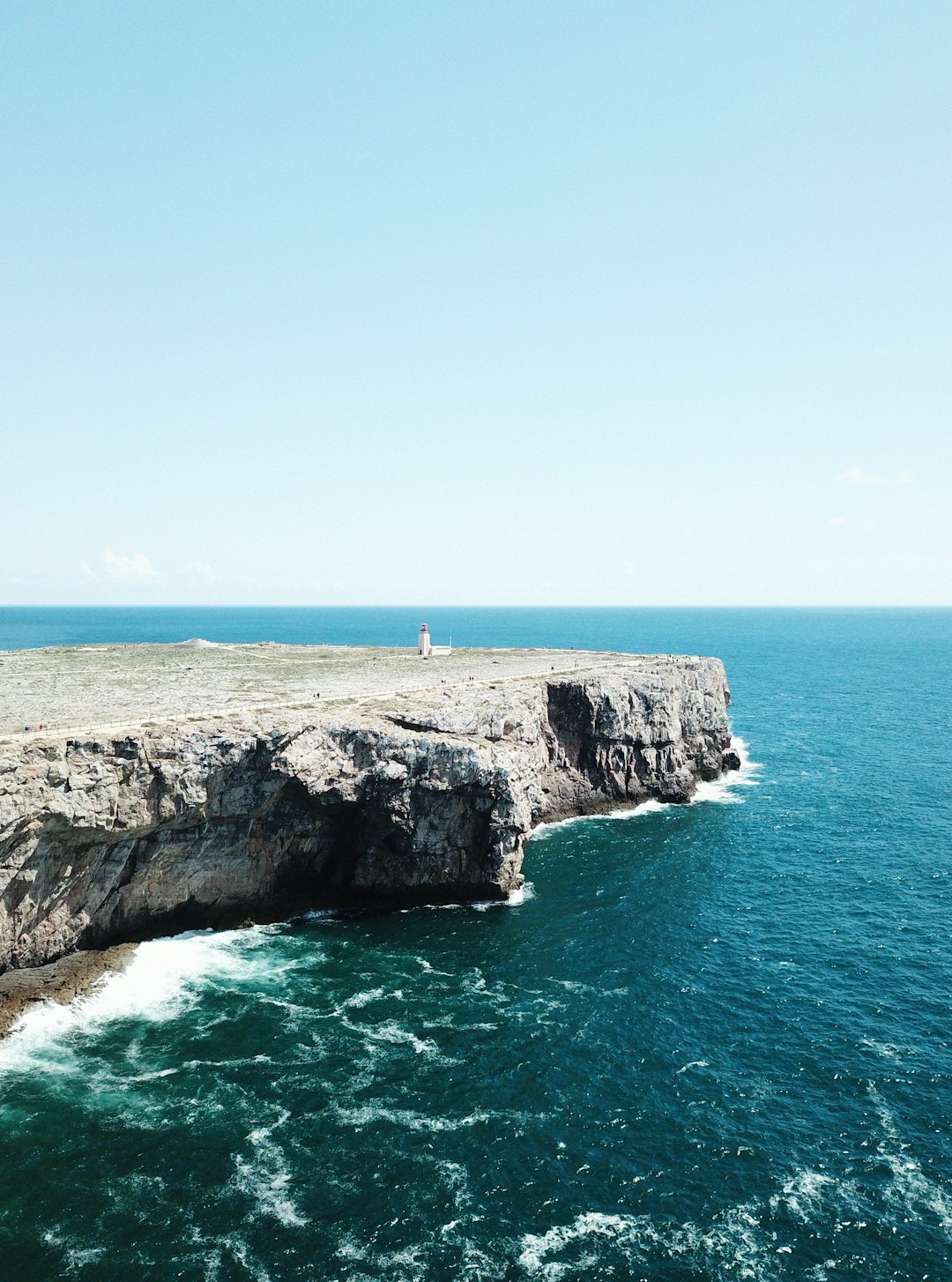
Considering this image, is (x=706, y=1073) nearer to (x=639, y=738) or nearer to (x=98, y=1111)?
(x=98, y=1111)

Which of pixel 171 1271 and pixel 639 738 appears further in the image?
pixel 639 738

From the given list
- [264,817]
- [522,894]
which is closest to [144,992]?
[264,817]

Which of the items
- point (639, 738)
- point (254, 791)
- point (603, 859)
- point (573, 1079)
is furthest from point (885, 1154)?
point (639, 738)

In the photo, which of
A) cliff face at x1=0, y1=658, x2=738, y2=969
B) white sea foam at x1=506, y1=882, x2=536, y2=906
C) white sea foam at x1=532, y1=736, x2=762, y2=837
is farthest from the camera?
white sea foam at x1=532, y1=736, x2=762, y2=837

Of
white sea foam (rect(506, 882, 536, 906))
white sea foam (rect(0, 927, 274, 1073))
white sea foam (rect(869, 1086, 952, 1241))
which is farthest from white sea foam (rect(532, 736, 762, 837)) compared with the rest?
white sea foam (rect(869, 1086, 952, 1241))

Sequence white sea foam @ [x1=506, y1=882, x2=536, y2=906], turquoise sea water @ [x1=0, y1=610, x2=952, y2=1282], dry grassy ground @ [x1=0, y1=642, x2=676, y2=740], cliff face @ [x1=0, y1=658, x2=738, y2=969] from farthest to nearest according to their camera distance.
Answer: white sea foam @ [x1=506, y1=882, x2=536, y2=906], dry grassy ground @ [x1=0, y1=642, x2=676, y2=740], cliff face @ [x1=0, y1=658, x2=738, y2=969], turquoise sea water @ [x1=0, y1=610, x2=952, y2=1282]

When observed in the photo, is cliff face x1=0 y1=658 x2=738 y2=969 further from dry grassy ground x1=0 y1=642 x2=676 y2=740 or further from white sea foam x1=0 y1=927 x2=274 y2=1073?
dry grassy ground x1=0 y1=642 x2=676 y2=740
